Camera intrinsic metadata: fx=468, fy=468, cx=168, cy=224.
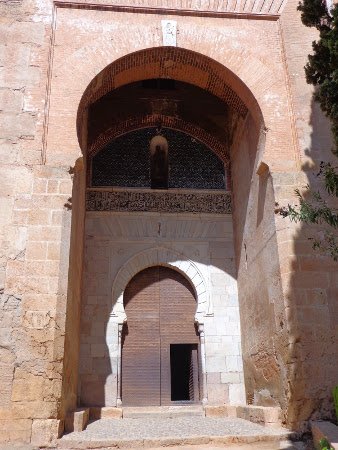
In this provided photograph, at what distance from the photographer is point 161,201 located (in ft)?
26.8

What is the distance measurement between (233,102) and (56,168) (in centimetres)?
310

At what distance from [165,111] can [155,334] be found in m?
4.06

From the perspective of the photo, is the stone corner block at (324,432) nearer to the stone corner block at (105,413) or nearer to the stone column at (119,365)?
the stone corner block at (105,413)

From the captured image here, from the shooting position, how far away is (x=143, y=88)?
345 inches

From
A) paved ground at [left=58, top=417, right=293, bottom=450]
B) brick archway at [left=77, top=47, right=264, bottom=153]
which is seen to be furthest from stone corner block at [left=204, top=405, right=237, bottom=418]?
brick archway at [left=77, top=47, right=264, bottom=153]

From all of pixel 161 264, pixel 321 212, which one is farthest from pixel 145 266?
pixel 321 212

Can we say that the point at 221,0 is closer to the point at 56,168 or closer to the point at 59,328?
the point at 56,168

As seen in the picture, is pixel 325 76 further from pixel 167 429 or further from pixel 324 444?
pixel 167 429

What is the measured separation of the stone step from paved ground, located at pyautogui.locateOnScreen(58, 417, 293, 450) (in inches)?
46.1

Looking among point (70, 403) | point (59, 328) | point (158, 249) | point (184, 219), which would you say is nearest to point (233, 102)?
point (184, 219)

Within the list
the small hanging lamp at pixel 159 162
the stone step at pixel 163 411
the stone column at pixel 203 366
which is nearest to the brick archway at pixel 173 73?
the small hanging lamp at pixel 159 162

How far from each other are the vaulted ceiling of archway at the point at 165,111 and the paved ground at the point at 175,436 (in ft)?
16.0

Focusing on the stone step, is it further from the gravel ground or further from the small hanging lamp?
the small hanging lamp

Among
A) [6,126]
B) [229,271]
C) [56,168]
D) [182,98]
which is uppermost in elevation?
[182,98]
